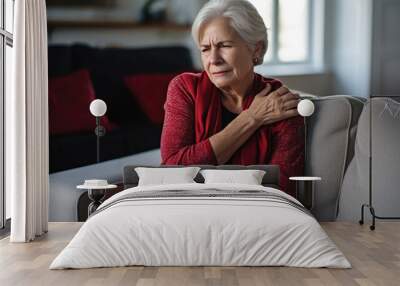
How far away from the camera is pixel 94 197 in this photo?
6.32 m

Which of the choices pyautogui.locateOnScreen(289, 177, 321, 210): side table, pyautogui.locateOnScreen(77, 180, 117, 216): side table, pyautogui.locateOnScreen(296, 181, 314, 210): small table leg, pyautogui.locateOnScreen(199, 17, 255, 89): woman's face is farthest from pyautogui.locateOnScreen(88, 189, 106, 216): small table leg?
pyautogui.locateOnScreen(296, 181, 314, 210): small table leg

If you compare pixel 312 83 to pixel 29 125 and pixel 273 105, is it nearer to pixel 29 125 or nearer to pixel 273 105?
pixel 273 105

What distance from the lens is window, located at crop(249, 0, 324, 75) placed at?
22.3ft

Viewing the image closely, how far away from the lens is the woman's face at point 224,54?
6598 mm

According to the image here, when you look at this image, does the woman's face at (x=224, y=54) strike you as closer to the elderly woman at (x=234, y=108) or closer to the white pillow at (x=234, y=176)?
the elderly woman at (x=234, y=108)

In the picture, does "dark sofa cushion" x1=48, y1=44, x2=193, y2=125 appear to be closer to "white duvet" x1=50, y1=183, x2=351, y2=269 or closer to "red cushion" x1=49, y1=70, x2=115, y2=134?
"red cushion" x1=49, y1=70, x2=115, y2=134

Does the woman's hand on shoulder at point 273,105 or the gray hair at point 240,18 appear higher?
the gray hair at point 240,18

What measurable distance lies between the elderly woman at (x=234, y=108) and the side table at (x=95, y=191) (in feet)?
2.41

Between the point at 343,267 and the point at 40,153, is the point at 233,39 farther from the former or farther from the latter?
the point at 343,267

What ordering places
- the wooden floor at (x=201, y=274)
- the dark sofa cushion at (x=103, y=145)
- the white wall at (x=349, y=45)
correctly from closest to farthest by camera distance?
the wooden floor at (x=201, y=274)
the white wall at (x=349, y=45)
the dark sofa cushion at (x=103, y=145)

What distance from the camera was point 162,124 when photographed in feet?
22.4

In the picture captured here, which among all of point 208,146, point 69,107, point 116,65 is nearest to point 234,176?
point 208,146

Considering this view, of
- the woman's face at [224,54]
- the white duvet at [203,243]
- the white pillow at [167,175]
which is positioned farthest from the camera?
the woman's face at [224,54]

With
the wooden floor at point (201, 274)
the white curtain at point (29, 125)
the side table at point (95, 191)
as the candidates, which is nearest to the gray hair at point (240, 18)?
the white curtain at point (29, 125)
